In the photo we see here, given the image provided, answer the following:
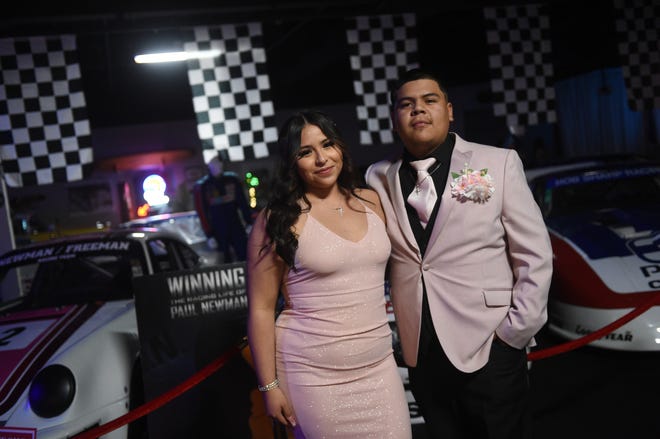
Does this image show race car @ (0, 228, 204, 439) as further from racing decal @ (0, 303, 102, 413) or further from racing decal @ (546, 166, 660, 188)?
racing decal @ (546, 166, 660, 188)

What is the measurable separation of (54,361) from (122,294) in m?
1.01

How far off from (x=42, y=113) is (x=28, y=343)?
328 centimetres

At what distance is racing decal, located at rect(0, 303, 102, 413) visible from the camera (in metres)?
2.59

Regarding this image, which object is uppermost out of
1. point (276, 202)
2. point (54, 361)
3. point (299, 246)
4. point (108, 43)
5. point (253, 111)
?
point (108, 43)

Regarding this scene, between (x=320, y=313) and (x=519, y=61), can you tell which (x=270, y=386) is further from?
(x=519, y=61)

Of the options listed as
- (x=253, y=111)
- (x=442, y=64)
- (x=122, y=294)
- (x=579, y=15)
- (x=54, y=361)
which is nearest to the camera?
(x=54, y=361)

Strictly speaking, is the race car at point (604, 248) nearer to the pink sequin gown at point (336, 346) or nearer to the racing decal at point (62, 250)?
the pink sequin gown at point (336, 346)

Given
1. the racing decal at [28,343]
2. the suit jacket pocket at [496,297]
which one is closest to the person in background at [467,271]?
the suit jacket pocket at [496,297]

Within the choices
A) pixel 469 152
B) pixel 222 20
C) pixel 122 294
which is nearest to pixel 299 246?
pixel 469 152

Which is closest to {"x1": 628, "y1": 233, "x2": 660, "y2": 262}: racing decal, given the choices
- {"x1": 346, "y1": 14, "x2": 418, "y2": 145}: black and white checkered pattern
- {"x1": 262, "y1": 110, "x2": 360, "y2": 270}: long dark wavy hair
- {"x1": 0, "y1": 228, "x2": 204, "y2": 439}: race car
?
{"x1": 262, "y1": 110, "x2": 360, "y2": 270}: long dark wavy hair

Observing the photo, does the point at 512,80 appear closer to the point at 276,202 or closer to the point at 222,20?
the point at 222,20

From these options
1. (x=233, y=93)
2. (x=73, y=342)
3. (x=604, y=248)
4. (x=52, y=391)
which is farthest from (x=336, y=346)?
(x=233, y=93)

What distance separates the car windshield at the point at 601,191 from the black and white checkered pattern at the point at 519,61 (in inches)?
66.8

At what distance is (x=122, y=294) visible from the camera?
3637 mm
